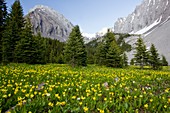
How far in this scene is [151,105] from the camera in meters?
5.48

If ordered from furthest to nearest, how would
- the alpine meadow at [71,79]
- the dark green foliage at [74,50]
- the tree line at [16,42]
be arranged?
the dark green foliage at [74,50] < the tree line at [16,42] < the alpine meadow at [71,79]

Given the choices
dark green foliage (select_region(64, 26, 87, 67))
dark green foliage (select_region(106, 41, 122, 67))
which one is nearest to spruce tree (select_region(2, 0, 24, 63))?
dark green foliage (select_region(64, 26, 87, 67))

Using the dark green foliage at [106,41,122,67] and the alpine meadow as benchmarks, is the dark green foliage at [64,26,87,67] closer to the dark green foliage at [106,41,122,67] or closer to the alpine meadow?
the alpine meadow

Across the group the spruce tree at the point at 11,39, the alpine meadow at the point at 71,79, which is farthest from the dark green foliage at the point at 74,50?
the spruce tree at the point at 11,39

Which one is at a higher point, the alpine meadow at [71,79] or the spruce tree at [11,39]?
the spruce tree at [11,39]

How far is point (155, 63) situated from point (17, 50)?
1218 inches

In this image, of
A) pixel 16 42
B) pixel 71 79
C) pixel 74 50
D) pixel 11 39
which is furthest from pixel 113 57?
pixel 71 79

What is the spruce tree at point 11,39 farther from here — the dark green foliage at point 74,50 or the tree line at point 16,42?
the dark green foliage at point 74,50

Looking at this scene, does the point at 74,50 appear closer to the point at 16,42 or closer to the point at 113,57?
the point at 113,57

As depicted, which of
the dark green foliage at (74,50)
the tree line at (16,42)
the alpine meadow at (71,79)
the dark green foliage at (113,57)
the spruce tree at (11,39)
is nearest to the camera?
the alpine meadow at (71,79)

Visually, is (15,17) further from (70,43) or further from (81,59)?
(81,59)

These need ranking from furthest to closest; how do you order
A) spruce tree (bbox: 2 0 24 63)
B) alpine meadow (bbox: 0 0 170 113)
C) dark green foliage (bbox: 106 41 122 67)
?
dark green foliage (bbox: 106 41 122 67) → spruce tree (bbox: 2 0 24 63) → alpine meadow (bbox: 0 0 170 113)

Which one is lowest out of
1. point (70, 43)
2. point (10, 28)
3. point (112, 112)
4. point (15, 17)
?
point (112, 112)

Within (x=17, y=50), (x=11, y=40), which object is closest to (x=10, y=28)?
(x=11, y=40)
